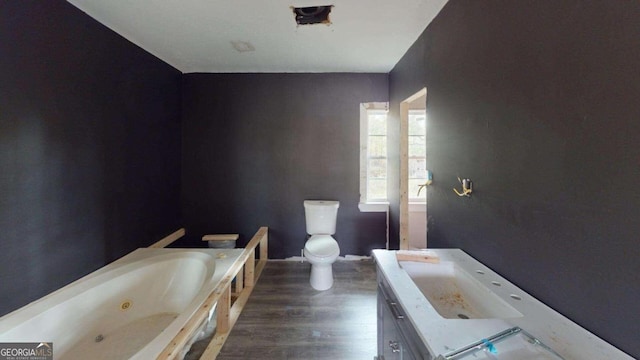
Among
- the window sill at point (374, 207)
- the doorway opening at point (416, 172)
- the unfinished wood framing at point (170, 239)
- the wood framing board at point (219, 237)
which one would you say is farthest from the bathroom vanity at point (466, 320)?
the unfinished wood framing at point (170, 239)

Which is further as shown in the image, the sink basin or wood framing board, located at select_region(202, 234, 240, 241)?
wood framing board, located at select_region(202, 234, 240, 241)

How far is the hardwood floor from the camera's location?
171 cm

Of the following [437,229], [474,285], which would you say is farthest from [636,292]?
[437,229]

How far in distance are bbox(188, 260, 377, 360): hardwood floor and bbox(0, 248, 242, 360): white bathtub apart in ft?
1.63

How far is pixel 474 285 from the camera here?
111 centimetres

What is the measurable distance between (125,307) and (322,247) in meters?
1.71

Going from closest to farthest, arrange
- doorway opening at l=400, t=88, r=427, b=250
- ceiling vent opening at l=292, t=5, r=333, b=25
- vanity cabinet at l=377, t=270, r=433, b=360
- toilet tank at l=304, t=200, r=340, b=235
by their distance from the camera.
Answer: vanity cabinet at l=377, t=270, r=433, b=360
ceiling vent opening at l=292, t=5, r=333, b=25
toilet tank at l=304, t=200, r=340, b=235
doorway opening at l=400, t=88, r=427, b=250

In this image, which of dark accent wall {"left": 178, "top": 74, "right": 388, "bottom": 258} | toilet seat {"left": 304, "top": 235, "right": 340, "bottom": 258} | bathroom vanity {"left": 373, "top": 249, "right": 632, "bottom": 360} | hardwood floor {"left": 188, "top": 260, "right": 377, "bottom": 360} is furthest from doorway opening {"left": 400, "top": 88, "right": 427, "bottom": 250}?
bathroom vanity {"left": 373, "top": 249, "right": 632, "bottom": 360}

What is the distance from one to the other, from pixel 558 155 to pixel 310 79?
8.95ft

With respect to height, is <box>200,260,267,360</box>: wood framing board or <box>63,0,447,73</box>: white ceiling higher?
<box>63,0,447,73</box>: white ceiling

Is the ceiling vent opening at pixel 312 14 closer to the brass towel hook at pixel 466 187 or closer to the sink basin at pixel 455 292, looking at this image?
the brass towel hook at pixel 466 187

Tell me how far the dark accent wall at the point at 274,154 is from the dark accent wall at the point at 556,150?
172cm

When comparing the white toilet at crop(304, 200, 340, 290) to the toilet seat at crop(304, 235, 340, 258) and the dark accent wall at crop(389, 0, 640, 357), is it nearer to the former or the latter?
the toilet seat at crop(304, 235, 340, 258)

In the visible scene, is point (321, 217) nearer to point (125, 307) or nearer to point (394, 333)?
point (394, 333)
